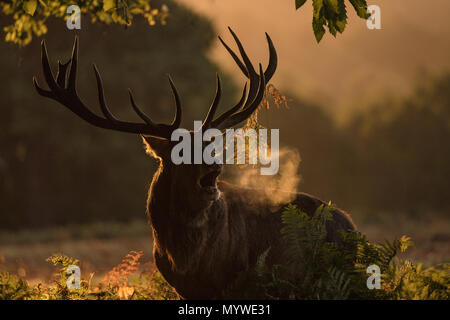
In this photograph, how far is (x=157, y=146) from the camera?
4953 millimetres

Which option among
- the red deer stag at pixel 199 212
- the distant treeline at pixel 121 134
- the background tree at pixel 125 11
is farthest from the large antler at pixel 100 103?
the distant treeline at pixel 121 134

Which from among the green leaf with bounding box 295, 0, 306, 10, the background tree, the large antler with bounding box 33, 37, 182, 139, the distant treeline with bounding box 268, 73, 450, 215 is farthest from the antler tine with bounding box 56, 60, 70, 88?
the distant treeline with bounding box 268, 73, 450, 215

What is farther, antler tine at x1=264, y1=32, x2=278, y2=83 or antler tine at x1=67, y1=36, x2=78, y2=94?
antler tine at x1=264, y1=32, x2=278, y2=83

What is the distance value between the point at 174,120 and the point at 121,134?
2678 cm

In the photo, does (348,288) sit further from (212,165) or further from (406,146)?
(406,146)

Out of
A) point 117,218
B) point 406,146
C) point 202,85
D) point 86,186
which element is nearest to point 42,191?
point 86,186

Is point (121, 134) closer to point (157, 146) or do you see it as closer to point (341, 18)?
point (157, 146)

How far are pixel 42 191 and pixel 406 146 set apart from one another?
25119 millimetres

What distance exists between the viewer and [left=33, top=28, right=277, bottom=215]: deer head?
14.9 ft

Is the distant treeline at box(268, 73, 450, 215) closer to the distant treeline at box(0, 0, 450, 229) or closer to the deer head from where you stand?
the distant treeline at box(0, 0, 450, 229)

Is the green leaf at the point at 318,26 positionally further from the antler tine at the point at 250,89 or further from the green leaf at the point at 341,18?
the antler tine at the point at 250,89

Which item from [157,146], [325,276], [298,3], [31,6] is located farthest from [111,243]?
[325,276]
